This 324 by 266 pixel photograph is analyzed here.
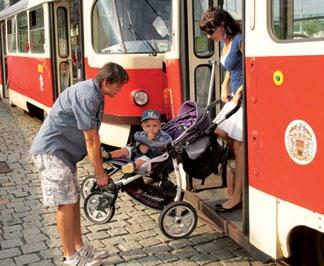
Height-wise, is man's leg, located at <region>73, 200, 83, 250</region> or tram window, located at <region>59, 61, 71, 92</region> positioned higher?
tram window, located at <region>59, 61, 71, 92</region>

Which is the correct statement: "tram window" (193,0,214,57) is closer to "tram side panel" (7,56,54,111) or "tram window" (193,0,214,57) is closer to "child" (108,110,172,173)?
"child" (108,110,172,173)

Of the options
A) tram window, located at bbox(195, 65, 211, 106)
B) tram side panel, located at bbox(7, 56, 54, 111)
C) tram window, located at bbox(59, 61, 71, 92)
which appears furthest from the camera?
tram side panel, located at bbox(7, 56, 54, 111)

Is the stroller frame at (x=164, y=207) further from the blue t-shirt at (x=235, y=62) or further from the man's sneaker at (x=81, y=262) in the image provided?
the blue t-shirt at (x=235, y=62)

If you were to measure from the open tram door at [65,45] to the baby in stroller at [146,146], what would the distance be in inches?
175

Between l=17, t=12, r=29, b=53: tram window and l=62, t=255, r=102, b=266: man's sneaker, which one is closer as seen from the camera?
l=62, t=255, r=102, b=266: man's sneaker

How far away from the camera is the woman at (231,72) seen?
4.10 meters

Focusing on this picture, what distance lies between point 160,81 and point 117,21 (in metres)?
0.90

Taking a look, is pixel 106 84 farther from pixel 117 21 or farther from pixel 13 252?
pixel 117 21

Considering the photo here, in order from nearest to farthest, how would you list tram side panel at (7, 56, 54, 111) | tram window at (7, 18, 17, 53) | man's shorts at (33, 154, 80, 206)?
man's shorts at (33, 154, 80, 206) < tram side panel at (7, 56, 54, 111) < tram window at (7, 18, 17, 53)

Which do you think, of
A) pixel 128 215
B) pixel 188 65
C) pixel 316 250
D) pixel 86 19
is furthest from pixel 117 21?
pixel 316 250

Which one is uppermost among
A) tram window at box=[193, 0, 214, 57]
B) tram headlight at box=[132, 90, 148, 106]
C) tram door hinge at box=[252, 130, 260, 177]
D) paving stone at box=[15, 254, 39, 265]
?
tram window at box=[193, 0, 214, 57]

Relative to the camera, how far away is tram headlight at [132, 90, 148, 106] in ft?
19.8

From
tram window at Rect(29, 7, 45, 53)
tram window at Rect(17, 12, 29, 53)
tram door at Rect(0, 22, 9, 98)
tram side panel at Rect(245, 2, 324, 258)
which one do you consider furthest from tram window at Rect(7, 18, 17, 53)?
tram side panel at Rect(245, 2, 324, 258)

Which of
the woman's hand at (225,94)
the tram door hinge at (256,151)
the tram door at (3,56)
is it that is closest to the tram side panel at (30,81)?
the tram door at (3,56)
